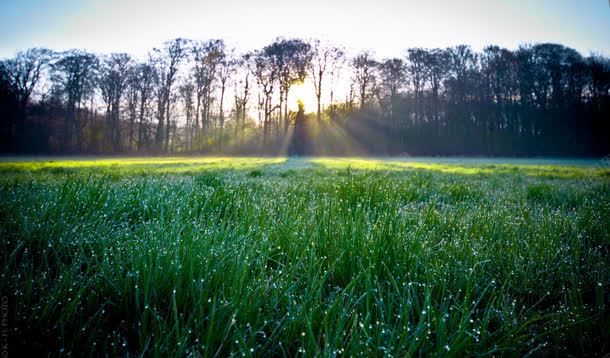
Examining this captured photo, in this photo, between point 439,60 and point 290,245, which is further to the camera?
point 439,60

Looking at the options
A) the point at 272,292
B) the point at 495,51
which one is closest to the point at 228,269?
the point at 272,292

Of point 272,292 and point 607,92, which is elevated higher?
point 607,92

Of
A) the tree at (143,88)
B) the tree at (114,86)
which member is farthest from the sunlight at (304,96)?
the tree at (114,86)

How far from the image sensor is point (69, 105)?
36.6m

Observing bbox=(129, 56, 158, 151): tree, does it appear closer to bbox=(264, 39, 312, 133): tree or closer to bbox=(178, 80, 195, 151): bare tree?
bbox=(178, 80, 195, 151): bare tree

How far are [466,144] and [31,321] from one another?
151 ft

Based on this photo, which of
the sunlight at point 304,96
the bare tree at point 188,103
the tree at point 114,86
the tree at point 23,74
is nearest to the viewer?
the tree at point 23,74

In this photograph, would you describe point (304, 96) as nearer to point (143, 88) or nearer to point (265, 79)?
point (265, 79)

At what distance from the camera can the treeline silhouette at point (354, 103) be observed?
37688 millimetres

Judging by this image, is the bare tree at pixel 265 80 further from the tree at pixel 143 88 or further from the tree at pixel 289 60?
the tree at pixel 143 88

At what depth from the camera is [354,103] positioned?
141 ft

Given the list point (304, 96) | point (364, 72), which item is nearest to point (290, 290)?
point (304, 96)

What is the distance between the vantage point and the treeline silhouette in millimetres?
37688

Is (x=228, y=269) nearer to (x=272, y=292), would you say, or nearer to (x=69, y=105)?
(x=272, y=292)
